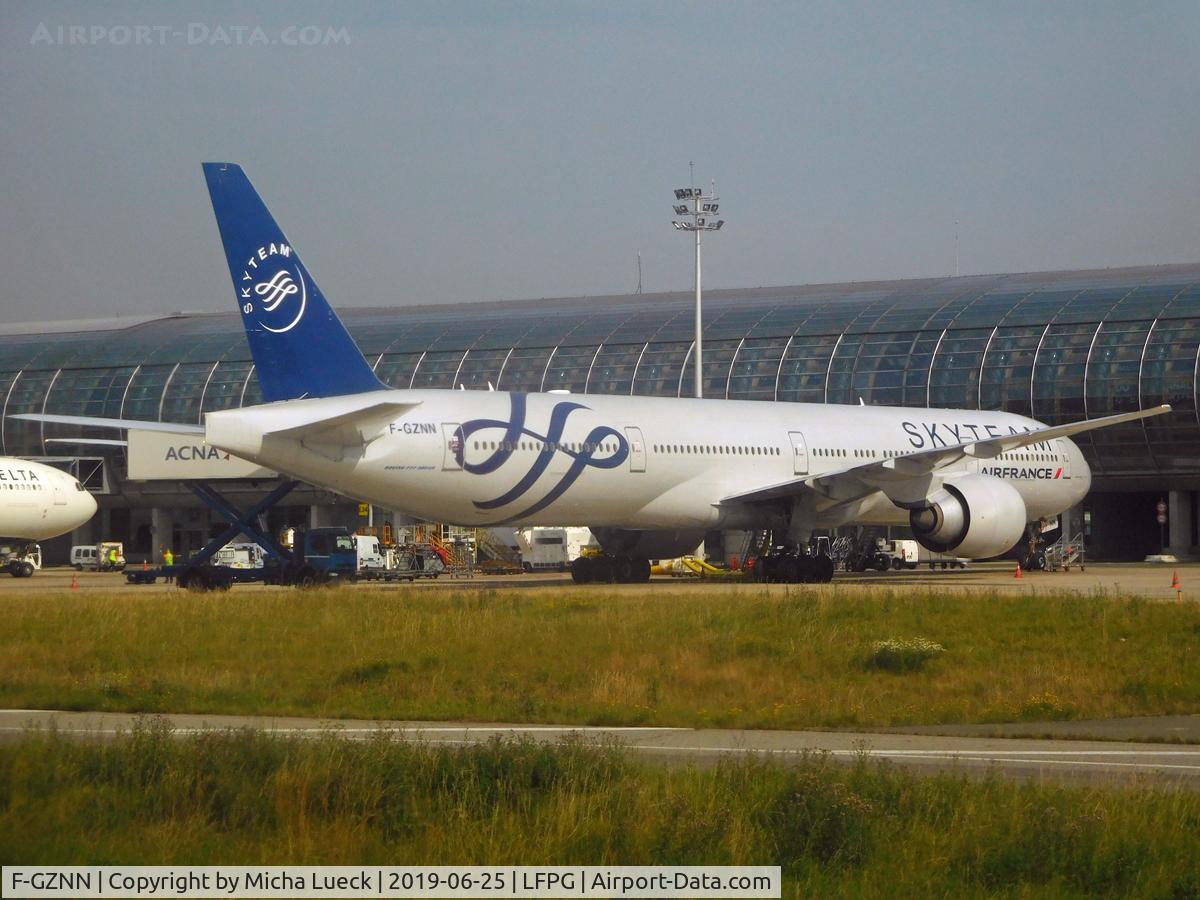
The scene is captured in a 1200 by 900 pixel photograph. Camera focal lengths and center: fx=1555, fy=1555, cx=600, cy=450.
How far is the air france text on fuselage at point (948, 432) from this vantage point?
41.9m

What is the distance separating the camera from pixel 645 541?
39.0 metres

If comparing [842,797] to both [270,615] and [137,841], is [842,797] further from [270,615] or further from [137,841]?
[270,615]

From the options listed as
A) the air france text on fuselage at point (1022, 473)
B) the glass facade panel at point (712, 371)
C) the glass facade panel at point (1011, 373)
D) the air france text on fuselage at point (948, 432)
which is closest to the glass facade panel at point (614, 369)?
the glass facade panel at point (712, 371)

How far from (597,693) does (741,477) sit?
19.8 m

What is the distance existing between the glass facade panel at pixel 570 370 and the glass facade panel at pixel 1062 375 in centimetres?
1691

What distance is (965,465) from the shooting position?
133 feet

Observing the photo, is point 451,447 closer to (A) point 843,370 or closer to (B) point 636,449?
(B) point 636,449

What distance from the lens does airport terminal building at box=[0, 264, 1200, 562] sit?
197 feet

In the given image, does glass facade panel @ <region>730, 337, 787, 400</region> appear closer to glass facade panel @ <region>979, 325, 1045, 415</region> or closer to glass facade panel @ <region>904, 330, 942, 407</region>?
glass facade panel @ <region>904, 330, 942, 407</region>

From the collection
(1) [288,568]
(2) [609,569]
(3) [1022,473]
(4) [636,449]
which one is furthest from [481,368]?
(4) [636,449]

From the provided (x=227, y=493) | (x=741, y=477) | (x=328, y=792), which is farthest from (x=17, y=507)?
(x=328, y=792)

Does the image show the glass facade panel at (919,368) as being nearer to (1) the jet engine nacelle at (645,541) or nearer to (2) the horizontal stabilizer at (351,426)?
(1) the jet engine nacelle at (645,541)

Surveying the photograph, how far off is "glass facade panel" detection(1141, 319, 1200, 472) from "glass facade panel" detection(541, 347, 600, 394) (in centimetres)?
2098

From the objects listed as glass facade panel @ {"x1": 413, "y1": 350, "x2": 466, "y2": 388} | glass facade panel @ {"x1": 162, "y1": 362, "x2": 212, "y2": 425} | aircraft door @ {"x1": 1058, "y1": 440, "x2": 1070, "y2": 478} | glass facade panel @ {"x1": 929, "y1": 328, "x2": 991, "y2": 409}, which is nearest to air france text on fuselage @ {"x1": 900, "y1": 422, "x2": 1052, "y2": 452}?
aircraft door @ {"x1": 1058, "y1": 440, "x2": 1070, "y2": 478}
